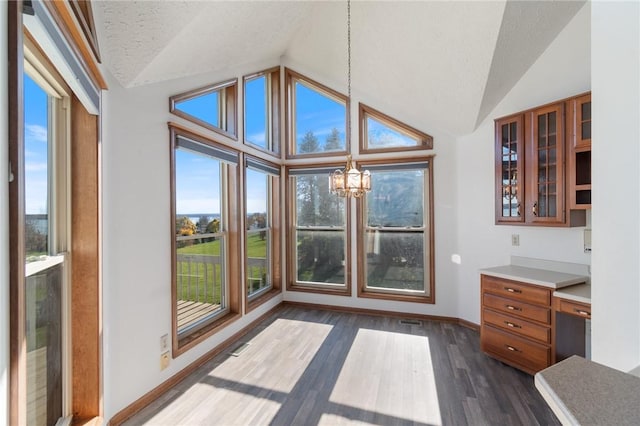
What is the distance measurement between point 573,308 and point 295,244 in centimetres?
346

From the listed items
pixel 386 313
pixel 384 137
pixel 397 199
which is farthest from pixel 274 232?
pixel 384 137

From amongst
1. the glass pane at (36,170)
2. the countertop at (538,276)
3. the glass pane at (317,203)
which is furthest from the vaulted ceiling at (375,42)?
the countertop at (538,276)

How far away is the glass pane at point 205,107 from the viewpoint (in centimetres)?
278

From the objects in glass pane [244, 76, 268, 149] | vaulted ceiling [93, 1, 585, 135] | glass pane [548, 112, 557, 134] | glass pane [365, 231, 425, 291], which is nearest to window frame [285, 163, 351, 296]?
glass pane [365, 231, 425, 291]

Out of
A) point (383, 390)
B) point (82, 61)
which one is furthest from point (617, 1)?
point (383, 390)

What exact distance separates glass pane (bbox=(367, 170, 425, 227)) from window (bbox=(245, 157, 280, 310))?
1506 mm

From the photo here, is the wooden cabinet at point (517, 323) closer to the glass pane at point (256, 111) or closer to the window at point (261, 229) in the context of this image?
the window at point (261, 229)

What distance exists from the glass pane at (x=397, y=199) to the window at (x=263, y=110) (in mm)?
1672

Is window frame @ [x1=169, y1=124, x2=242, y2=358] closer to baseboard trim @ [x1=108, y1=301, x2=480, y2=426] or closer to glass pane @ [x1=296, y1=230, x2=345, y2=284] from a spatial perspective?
baseboard trim @ [x1=108, y1=301, x2=480, y2=426]

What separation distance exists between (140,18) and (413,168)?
3.40 metres

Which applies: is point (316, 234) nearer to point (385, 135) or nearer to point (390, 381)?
point (385, 135)

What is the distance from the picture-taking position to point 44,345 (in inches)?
59.2

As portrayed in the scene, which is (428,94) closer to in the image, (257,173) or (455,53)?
(455,53)

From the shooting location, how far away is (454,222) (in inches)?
154
